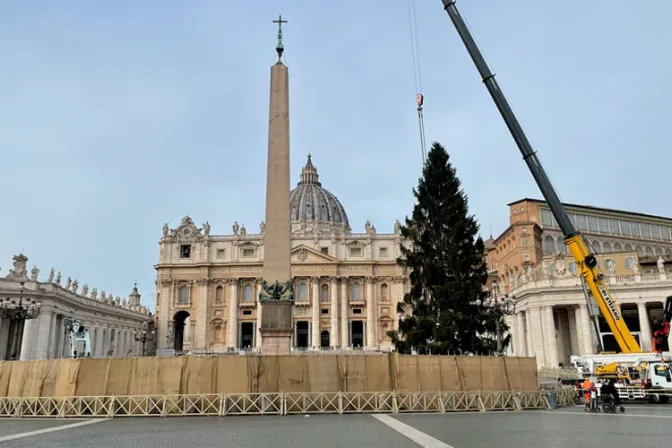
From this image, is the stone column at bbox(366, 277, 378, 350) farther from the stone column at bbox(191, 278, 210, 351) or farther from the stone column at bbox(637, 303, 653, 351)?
the stone column at bbox(637, 303, 653, 351)

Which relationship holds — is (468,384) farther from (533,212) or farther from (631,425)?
(533,212)

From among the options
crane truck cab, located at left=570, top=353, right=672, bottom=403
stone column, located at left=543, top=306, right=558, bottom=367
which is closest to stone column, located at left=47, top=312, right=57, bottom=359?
stone column, located at left=543, top=306, right=558, bottom=367

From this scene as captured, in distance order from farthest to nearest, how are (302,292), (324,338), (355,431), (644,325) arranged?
(302,292) < (324,338) < (644,325) < (355,431)

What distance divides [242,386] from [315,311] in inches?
2375

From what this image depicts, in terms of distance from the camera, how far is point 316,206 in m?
105

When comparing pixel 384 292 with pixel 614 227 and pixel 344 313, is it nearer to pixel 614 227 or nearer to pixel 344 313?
pixel 344 313

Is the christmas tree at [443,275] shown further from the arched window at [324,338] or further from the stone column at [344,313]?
the arched window at [324,338]

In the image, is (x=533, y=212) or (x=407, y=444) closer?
(x=407, y=444)

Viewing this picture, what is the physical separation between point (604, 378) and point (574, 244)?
5.44m

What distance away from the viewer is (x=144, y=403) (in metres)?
16.8

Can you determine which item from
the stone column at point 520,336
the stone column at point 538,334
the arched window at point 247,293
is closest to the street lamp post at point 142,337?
the arched window at point 247,293

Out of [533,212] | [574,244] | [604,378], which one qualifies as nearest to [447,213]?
[574,244]

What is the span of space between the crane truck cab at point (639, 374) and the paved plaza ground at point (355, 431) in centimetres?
568

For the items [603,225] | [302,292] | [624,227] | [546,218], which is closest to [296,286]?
[302,292]
